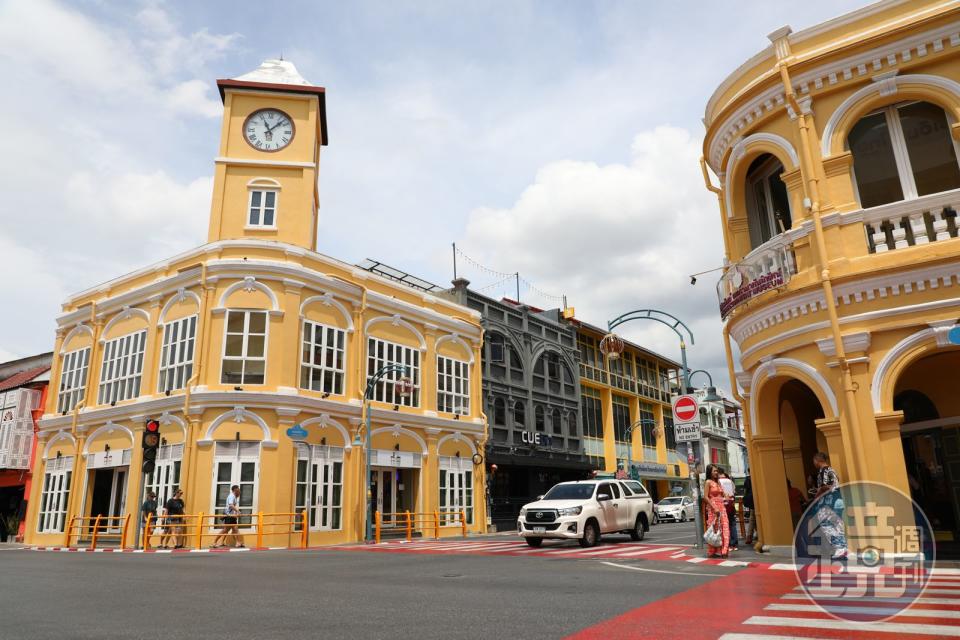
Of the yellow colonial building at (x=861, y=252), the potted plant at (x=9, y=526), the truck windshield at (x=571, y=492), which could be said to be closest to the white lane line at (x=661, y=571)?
the yellow colonial building at (x=861, y=252)

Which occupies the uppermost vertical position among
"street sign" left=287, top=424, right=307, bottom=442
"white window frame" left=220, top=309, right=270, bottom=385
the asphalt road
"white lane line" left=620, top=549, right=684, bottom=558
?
"white window frame" left=220, top=309, right=270, bottom=385

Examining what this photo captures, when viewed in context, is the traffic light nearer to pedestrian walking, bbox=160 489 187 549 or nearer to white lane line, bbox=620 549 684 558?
pedestrian walking, bbox=160 489 187 549

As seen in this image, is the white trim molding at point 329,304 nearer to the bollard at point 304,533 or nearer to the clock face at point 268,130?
the clock face at point 268,130

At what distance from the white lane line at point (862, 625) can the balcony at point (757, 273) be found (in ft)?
25.6

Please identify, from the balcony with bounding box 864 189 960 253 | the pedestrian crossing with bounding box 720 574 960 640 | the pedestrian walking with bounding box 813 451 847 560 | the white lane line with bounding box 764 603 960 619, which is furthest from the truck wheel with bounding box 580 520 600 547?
the white lane line with bounding box 764 603 960 619

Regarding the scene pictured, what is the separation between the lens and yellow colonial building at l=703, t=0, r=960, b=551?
1157 centimetres

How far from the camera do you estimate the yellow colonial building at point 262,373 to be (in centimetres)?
2316

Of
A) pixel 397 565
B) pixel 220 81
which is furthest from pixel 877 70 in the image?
pixel 220 81

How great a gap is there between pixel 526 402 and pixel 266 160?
18.9m

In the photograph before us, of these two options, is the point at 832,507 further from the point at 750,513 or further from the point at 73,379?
the point at 73,379

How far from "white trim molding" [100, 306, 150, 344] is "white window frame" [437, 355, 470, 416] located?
12.3m

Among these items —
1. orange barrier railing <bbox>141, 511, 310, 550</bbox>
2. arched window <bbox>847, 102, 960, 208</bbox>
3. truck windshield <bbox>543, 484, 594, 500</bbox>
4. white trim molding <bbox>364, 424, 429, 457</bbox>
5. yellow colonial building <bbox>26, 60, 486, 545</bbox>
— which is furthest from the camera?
white trim molding <bbox>364, 424, 429, 457</bbox>

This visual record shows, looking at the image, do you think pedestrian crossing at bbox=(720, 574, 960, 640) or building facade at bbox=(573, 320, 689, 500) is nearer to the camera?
pedestrian crossing at bbox=(720, 574, 960, 640)

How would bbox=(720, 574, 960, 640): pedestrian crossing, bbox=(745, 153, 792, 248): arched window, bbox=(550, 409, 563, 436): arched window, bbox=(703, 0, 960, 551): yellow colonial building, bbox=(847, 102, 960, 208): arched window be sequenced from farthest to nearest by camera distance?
bbox=(550, 409, 563, 436): arched window, bbox=(745, 153, 792, 248): arched window, bbox=(847, 102, 960, 208): arched window, bbox=(703, 0, 960, 551): yellow colonial building, bbox=(720, 574, 960, 640): pedestrian crossing
